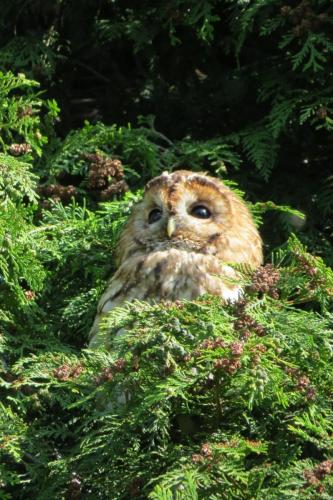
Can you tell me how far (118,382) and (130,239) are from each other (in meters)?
1.09

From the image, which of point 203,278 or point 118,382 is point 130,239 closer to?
point 203,278

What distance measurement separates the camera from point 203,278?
3246 millimetres

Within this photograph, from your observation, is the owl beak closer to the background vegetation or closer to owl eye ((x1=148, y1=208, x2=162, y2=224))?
owl eye ((x1=148, y1=208, x2=162, y2=224))

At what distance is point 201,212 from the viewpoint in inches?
138

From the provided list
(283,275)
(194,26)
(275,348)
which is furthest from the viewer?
(194,26)

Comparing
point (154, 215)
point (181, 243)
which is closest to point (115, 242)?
point (154, 215)

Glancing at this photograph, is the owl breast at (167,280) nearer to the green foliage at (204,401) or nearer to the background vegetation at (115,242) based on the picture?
the background vegetation at (115,242)

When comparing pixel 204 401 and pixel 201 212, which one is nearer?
pixel 204 401

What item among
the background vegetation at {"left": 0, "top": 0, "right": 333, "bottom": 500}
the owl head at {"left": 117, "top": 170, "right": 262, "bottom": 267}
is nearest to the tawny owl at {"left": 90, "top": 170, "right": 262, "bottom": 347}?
the owl head at {"left": 117, "top": 170, "right": 262, "bottom": 267}

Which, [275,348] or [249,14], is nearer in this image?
[275,348]

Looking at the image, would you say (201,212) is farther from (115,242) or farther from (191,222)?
(115,242)

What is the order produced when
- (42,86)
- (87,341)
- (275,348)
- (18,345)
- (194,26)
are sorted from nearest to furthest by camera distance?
(275,348) < (18,345) < (87,341) < (194,26) < (42,86)

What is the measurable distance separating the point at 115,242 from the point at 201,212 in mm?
341

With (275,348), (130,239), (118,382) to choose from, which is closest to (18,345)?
(130,239)
